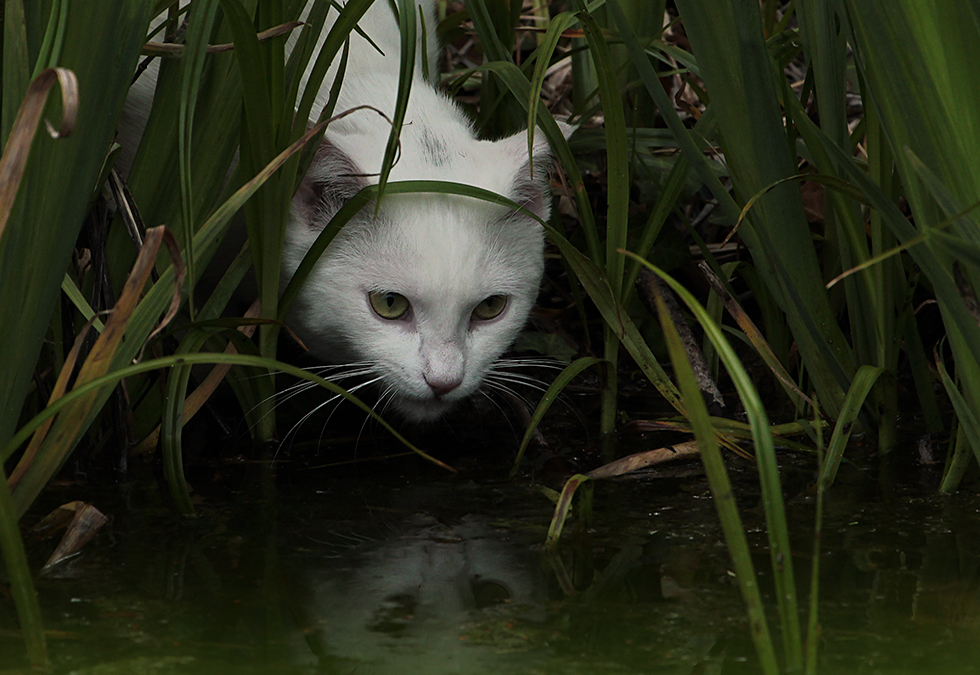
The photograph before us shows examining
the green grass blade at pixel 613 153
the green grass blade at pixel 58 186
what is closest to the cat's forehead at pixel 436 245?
the green grass blade at pixel 613 153

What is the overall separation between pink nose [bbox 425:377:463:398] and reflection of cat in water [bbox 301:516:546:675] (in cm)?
38

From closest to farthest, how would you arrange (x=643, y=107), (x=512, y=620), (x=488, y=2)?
(x=512, y=620)
(x=488, y=2)
(x=643, y=107)

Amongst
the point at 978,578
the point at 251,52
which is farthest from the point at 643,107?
the point at 978,578

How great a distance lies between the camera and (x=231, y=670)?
894 mm

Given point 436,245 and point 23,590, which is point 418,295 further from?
point 23,590

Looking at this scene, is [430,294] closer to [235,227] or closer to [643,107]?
[235,227]

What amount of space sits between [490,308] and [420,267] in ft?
0.78

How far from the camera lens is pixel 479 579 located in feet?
3.75

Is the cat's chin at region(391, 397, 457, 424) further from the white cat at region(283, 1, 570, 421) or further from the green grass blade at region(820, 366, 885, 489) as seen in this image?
the green grass blade at region(820, 366, 885, 489)

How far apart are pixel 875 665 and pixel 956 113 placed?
2.10 ft

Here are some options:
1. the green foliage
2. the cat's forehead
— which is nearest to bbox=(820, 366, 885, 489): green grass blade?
the green foliage

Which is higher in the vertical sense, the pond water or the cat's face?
the cat's face

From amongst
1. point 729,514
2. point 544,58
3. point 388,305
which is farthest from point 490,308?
point 729,514

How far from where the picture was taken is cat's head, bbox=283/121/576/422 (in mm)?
1705
